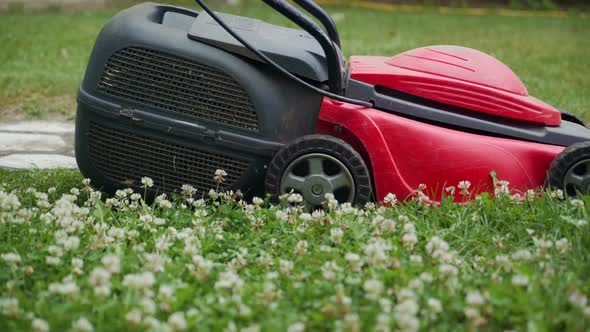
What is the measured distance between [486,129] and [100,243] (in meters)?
1.37

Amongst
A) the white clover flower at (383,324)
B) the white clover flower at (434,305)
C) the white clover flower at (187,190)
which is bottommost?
the white clover flower at (187,190)

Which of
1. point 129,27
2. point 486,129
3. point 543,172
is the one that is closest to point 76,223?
point 129,27

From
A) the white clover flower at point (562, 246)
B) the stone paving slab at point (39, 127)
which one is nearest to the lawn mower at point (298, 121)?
the white clover flower at point (562, 246)

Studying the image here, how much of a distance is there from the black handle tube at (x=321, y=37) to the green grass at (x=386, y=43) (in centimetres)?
212

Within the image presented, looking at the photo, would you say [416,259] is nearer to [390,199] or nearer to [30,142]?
[390,199]

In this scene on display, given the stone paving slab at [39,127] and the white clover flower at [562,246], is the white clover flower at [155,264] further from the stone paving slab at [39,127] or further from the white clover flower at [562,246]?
the stone paving slab at [39,127]

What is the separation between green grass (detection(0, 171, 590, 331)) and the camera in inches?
73.4

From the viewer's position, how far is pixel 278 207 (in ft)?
8.85

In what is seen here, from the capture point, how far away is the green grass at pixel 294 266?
186 centimetres

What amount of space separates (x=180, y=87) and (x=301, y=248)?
792 mm

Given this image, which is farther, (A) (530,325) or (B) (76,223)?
(B) (76,223)

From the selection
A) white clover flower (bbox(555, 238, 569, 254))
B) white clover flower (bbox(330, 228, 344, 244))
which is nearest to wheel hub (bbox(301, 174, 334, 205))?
white clover flower (bbox(330, 228, 344, 244))

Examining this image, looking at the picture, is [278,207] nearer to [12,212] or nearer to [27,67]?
[12,212]

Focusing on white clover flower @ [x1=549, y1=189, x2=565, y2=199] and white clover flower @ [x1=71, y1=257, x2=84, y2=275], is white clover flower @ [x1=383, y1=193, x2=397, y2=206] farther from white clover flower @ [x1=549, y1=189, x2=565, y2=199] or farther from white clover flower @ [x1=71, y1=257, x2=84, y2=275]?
white clover flower @ [x1=71, y1=257, x2=84, y2=275]
